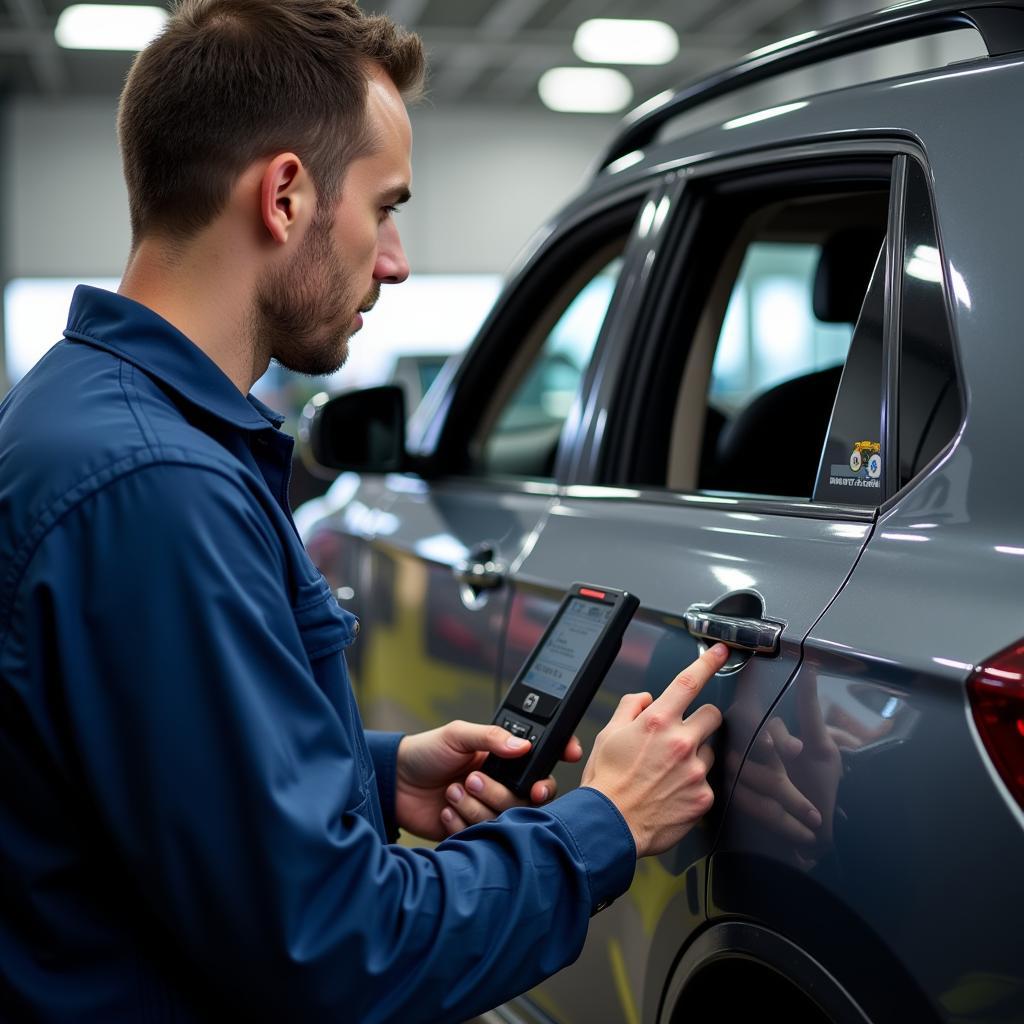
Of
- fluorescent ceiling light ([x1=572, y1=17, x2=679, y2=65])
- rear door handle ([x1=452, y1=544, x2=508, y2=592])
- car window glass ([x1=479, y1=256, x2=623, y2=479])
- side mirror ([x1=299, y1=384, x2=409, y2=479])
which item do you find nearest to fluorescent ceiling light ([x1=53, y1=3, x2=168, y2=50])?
fluorescent ceiling light ([x1=572, y1=17, x2=679, y2=65])

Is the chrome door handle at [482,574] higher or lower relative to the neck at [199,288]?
lower

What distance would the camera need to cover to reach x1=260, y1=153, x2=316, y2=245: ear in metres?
1.21

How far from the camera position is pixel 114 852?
107 centimetres

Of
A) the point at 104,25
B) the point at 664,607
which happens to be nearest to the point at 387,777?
the point at 664,607

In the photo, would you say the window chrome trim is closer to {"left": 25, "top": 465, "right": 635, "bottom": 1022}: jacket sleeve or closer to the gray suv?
the gray suv

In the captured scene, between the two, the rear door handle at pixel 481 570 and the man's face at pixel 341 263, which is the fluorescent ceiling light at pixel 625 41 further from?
the man's face at pixel 341 263

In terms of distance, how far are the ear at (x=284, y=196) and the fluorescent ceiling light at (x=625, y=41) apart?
1014 centimetres

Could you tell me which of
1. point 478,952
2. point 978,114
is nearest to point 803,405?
point 978,114

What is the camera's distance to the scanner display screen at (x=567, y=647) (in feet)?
5.22

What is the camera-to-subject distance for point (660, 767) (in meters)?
1.34

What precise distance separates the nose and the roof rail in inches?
27.6

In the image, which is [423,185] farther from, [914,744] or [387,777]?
[914,744]

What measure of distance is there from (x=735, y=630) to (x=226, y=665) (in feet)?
2.01

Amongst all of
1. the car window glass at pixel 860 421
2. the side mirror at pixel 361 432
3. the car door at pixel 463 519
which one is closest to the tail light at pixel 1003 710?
the car window glass at pixel 860 421
